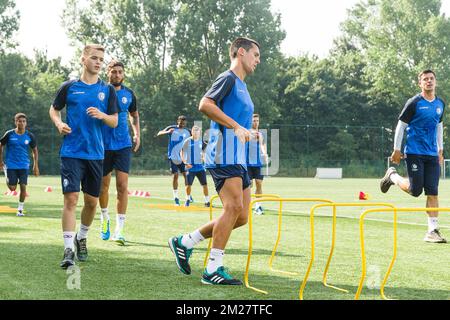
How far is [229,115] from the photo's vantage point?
24.4 ft

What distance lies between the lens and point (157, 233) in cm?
1258

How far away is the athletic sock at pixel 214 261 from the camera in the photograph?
7.32 m

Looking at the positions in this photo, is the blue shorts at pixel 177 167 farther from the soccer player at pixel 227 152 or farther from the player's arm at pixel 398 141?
the soccer player at pixel 227 152

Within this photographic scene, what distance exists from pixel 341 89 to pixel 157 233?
208 ft

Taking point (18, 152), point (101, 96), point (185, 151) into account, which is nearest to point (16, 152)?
point (18, 152)

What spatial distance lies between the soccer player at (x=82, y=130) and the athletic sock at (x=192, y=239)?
1272mm

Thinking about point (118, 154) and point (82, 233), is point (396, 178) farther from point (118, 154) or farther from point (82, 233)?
point (82, 233)

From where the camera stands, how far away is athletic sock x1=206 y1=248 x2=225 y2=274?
732 centimetres

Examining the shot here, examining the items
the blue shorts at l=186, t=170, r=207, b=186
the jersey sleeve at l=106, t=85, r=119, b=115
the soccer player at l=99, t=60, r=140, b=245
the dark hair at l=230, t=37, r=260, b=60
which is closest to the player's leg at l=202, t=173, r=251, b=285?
the dark hair at l=230, t=37, r=260, b=60

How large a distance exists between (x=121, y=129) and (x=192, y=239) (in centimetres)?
367

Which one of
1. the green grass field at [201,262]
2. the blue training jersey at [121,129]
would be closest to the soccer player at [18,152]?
the green grass field at [201,262]

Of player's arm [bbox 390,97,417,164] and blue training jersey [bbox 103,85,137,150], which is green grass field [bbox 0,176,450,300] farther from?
blue training jersey [bbox 103,85,137,150]

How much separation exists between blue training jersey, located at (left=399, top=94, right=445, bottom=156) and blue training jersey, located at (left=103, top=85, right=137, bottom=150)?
13.4ft
